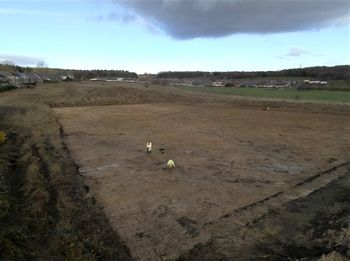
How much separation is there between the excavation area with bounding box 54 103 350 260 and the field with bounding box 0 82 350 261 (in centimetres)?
4

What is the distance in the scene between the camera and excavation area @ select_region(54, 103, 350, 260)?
9.02m

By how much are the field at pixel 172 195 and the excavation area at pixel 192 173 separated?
0.04m

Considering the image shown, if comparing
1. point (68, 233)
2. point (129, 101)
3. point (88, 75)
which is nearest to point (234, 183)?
point (68, 233)

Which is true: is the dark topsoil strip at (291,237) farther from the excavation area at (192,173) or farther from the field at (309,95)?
the field at (309,95)

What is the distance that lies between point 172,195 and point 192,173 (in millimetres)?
2597

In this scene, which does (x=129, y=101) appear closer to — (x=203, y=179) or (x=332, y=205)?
(x=203, y=179)

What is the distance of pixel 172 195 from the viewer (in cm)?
1116

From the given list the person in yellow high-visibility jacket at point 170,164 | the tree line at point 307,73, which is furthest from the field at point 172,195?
the tree line at point 307,73

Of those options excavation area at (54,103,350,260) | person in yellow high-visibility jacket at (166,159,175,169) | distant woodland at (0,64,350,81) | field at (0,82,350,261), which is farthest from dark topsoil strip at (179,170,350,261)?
distant woodland at (0,64,350,81)

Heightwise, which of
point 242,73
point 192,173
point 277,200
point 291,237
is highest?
point 291,237

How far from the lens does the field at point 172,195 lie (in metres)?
7.88

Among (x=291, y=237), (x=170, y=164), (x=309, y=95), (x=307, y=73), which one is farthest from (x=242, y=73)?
(x=291, y=237)

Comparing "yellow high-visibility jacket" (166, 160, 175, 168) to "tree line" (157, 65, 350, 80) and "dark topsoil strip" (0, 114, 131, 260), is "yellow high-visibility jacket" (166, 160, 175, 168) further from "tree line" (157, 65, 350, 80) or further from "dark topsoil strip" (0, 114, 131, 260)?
"tree line" (157, 65, 350, 80)

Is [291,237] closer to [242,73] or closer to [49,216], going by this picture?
[49,216]
